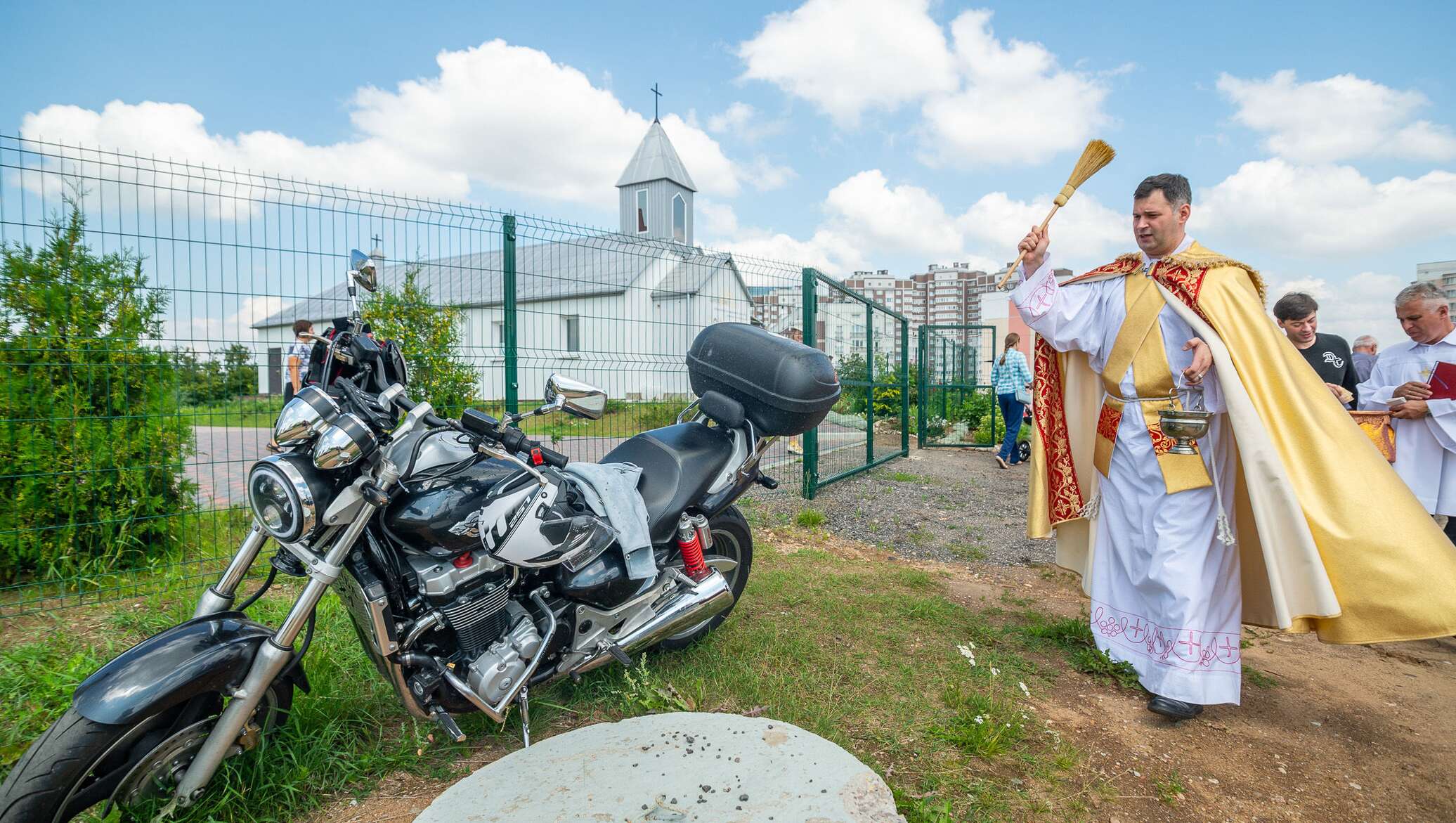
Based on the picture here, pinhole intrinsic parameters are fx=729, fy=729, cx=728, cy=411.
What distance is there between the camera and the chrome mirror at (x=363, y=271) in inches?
83.6

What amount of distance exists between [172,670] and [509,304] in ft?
10.4

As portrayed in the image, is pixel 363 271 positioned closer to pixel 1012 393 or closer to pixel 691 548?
pixel 691 548

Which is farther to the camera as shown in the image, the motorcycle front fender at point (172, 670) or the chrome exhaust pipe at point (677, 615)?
the chrome exhaust pipe at point (677, 615)

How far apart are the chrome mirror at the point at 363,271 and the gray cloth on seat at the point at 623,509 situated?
84 cm

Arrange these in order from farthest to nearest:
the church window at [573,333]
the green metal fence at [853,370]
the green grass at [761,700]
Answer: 1. the green metal fence at [853,370]
2. the church window at [573,333]
3. the green grass at [761,700]

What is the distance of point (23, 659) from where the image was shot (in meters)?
2.91

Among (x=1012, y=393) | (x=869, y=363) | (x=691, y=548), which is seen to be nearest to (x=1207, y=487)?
(x=691, y=548)

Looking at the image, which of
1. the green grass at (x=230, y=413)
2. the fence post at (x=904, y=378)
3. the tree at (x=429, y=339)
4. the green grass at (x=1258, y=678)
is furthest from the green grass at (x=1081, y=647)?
the fence post at (x=904, y=378)

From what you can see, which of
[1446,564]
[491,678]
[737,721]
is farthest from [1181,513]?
[491,678]

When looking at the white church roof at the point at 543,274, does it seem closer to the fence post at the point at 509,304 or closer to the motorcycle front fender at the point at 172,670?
the fence post at the point at 509,304

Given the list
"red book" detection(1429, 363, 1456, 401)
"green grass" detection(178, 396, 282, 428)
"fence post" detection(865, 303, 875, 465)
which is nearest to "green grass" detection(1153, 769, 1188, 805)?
"red book" detection(1429, 363, 1456, 401)

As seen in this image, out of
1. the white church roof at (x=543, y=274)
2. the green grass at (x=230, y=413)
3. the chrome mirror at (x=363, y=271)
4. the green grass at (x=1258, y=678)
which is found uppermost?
the white church roof at (x=543, y=274)

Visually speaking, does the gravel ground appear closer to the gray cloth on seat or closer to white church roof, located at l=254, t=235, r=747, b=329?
white church roof, located at l=254, t=235, r=747, b=329

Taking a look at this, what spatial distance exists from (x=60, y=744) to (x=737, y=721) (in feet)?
5.85
